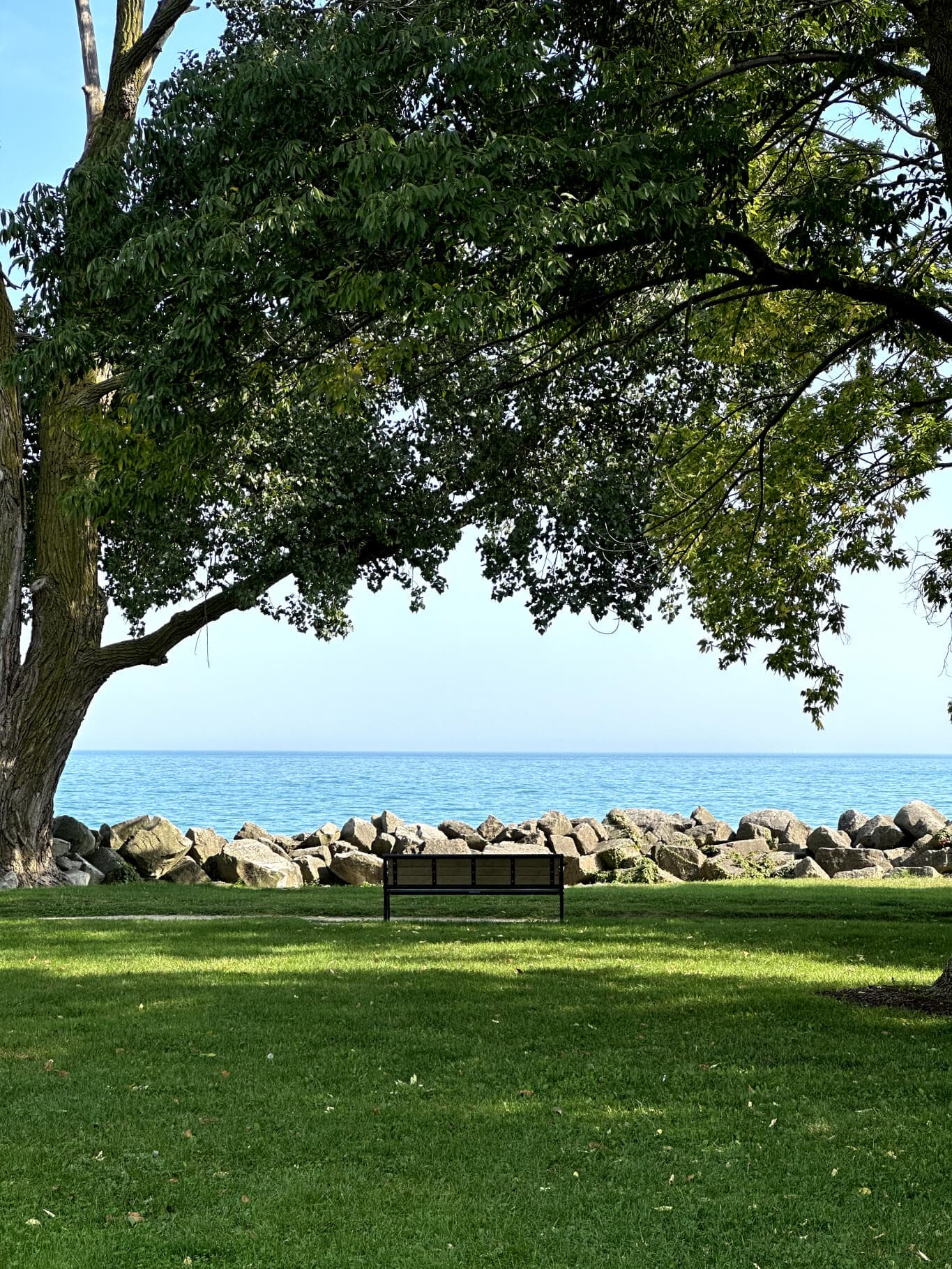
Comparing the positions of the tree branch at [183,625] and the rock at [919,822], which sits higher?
the tree branch at [183,625]

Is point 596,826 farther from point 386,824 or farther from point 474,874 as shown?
point 474,874

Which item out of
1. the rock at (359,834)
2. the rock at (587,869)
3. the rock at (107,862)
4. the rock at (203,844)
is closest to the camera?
the rock at (107,862)

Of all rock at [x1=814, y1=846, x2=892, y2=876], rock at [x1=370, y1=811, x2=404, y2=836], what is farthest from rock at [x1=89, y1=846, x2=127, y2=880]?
rock at [x1=814, y1=846, x2=892, y2=876]

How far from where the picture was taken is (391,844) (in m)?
23.8

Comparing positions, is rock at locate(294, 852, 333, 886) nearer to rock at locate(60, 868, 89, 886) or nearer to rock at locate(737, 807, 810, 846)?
rock at locate(60, 868, 89, 886)

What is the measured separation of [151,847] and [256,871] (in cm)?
228

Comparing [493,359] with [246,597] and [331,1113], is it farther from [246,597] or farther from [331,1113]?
[331,1113]

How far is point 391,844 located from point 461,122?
55.9ft

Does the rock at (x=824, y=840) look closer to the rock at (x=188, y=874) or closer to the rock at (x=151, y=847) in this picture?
the rock at (x=188, y=874)

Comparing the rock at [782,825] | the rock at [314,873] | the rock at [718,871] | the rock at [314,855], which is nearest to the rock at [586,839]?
the rock at [718,871]

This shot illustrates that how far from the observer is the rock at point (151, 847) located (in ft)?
67.1

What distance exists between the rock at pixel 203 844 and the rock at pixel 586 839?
278 inches

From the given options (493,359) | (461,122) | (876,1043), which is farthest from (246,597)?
(876,1043)

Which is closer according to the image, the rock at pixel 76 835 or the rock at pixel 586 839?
the rock at pixel 76 835
